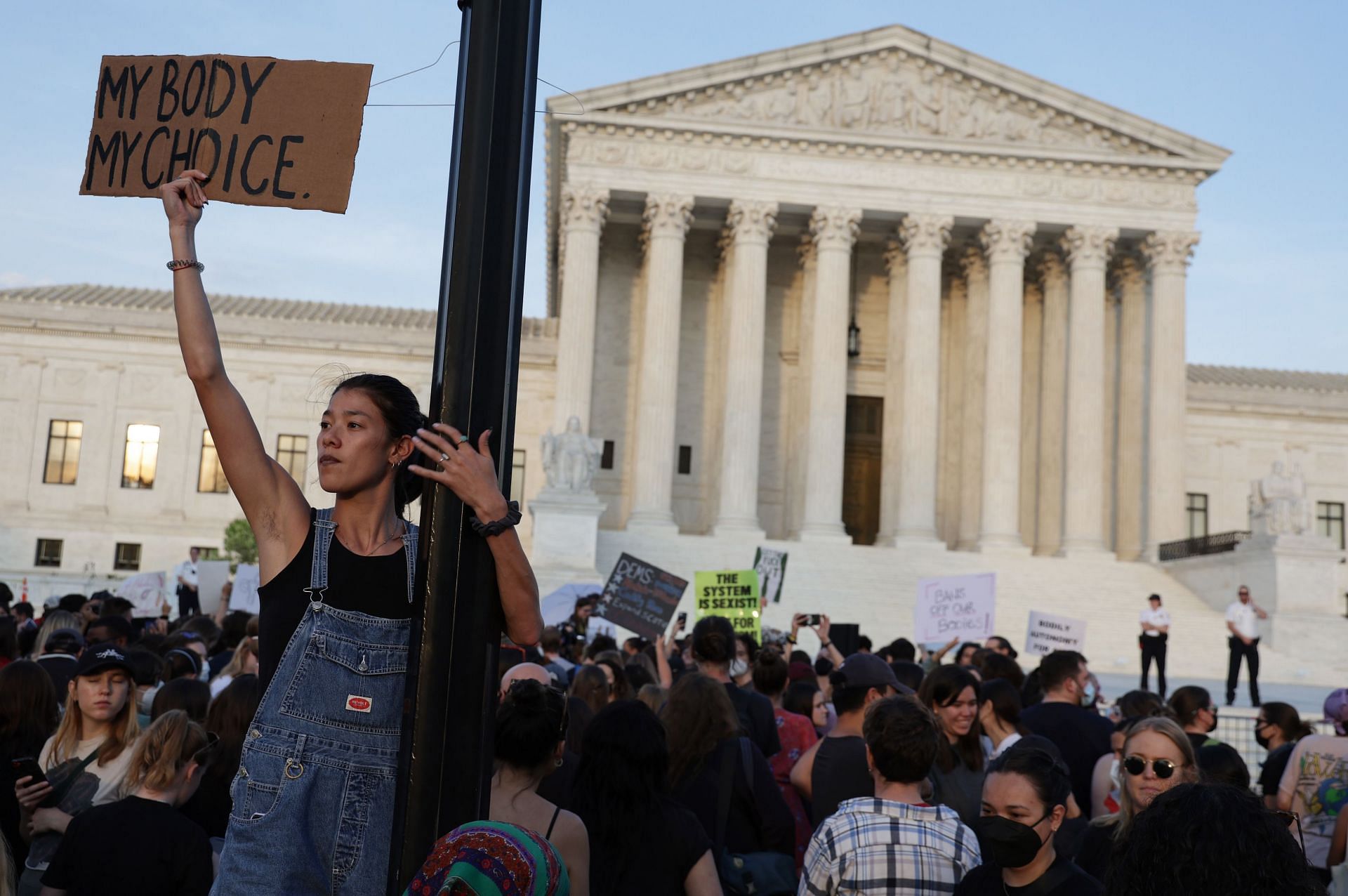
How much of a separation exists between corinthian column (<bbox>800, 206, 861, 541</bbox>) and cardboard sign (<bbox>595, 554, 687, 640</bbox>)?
2551 cm

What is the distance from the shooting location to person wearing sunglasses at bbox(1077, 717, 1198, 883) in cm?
479

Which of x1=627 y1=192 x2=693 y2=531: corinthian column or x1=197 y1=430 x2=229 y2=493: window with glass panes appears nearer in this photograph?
x1=627 y1=192 x2=693 y2=531: corinthian column

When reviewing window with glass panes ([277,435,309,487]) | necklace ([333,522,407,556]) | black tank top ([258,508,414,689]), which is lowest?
black tank top ([258,508,414,689])

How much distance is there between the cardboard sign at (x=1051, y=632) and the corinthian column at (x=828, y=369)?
2128 cm

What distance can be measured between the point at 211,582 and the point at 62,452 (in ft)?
105

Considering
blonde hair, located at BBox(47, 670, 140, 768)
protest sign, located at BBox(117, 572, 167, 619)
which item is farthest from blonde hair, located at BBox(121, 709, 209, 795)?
protest sign, located at BBox(117, 572, 167, 619)

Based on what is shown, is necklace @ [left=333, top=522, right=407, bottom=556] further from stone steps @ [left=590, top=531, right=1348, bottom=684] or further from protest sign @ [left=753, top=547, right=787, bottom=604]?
stone steps @ [left=590, top=531, right=1348, bottom=684]

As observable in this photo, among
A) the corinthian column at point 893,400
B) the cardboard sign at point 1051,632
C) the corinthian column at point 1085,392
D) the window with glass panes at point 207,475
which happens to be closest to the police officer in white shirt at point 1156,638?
the cardboard sign at point 1051,632

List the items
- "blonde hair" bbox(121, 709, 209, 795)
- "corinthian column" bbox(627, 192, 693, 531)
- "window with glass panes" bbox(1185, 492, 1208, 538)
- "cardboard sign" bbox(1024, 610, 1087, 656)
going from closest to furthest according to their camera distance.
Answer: "blonde hair" bbox(121, 709, 209, 795) < "cardboard sign" bbox(1024, 610, 1087, 656) < "corinthian column" bbox(627, 192, 693, 531) < "window with glass panes" bbox(1185, 492, 1208, 538)

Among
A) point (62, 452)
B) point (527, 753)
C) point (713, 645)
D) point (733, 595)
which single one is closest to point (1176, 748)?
point (527, 753)

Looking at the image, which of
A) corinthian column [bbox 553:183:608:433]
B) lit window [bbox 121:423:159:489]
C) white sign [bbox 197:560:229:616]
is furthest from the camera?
lit window [bbox 121:423:159:489]

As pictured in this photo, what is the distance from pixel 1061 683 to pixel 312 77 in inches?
261

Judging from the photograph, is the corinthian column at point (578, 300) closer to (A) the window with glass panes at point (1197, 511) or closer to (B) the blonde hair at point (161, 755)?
(A) the window with glass panes at point (1197, 511)

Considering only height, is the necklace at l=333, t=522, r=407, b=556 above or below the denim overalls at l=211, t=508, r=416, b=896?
above
